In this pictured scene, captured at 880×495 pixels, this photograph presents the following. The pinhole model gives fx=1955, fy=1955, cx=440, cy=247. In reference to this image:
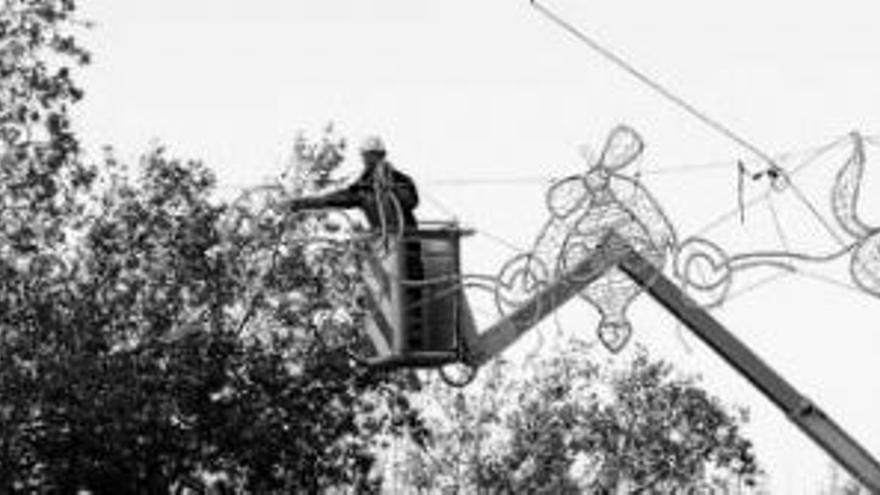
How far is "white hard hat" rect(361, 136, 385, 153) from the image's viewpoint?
17.1m

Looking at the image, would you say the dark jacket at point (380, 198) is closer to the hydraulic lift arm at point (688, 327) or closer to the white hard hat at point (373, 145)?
the white hard hat at point (373, 145)

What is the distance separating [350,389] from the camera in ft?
131

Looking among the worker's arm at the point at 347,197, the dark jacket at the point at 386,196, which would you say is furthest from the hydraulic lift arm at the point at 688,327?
the worker's arm at the point at 347,197

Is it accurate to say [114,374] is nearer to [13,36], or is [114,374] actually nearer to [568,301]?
[13,36]

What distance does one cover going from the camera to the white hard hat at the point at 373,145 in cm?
1712

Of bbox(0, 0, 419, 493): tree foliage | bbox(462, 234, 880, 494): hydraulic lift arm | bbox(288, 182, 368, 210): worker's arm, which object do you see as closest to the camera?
bbox(462, 234, 880, 494): hydraulic lift arm

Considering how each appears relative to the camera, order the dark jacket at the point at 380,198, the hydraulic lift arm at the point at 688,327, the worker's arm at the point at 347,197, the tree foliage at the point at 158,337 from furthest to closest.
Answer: the tree foliage at the point at 158,337, the worker's arm at the point at 347,197, the dark jacket at the point at 380,198, the hydraulic lift arm at the point at 688,327

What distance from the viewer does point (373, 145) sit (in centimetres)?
1712

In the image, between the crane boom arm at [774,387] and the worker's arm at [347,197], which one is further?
the worker's arm at [347,197]

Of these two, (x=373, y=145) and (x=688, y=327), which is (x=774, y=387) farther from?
(x=373, y=145)

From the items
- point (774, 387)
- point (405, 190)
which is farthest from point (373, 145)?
point (774, 387)

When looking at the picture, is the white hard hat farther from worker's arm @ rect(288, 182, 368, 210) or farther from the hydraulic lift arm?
the hydraulic lift arm

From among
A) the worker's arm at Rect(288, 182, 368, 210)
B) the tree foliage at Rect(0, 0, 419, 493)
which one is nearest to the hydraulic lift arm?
the worker's arm at Rect(288, 182, 368, 210)

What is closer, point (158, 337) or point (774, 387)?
point (774, 387)
